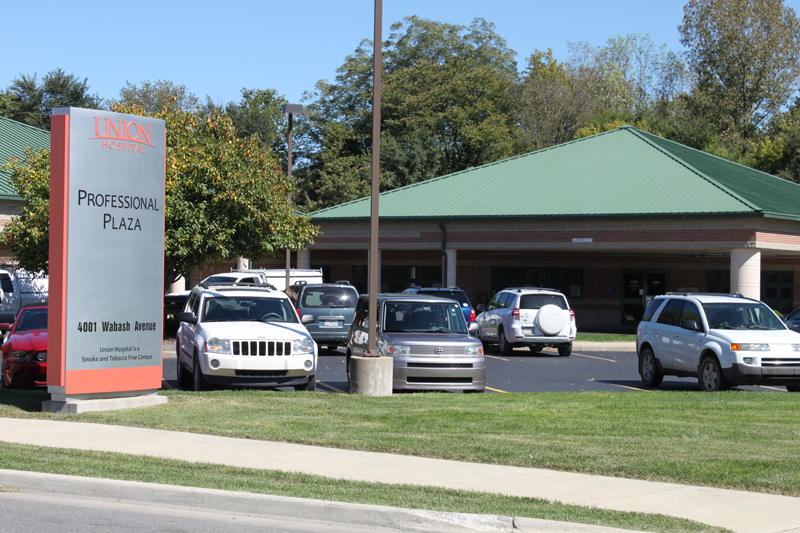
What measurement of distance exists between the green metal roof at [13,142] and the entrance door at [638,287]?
25.3 m

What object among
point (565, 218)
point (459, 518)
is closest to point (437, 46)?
point (565, 218)

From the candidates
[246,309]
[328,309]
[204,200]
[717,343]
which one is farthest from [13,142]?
[717,343]

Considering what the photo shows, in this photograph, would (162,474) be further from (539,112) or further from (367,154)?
(539,112)

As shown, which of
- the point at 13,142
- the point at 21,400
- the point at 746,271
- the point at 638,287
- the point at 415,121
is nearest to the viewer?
the point at 21,400

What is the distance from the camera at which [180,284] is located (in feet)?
131

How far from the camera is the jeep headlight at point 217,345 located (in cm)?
1372

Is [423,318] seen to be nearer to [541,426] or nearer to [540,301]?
[541,426]

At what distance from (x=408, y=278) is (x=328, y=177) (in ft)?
70.3

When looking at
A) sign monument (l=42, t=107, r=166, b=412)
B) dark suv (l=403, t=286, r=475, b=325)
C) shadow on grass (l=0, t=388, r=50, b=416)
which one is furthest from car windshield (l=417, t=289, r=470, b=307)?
sign monument (l=42, t=107, r=166, b=412)

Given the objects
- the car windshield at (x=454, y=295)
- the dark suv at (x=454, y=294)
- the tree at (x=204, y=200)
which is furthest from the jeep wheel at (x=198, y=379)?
the tree at (x=204, y=200)

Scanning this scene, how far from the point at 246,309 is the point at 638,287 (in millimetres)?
27867

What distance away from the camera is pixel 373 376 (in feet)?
45.6

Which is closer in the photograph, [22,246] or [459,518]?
[459,518]

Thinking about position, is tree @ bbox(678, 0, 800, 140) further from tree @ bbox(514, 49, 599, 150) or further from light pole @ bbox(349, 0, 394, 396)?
light pole @ bbox(349, 0, 394, 396)
